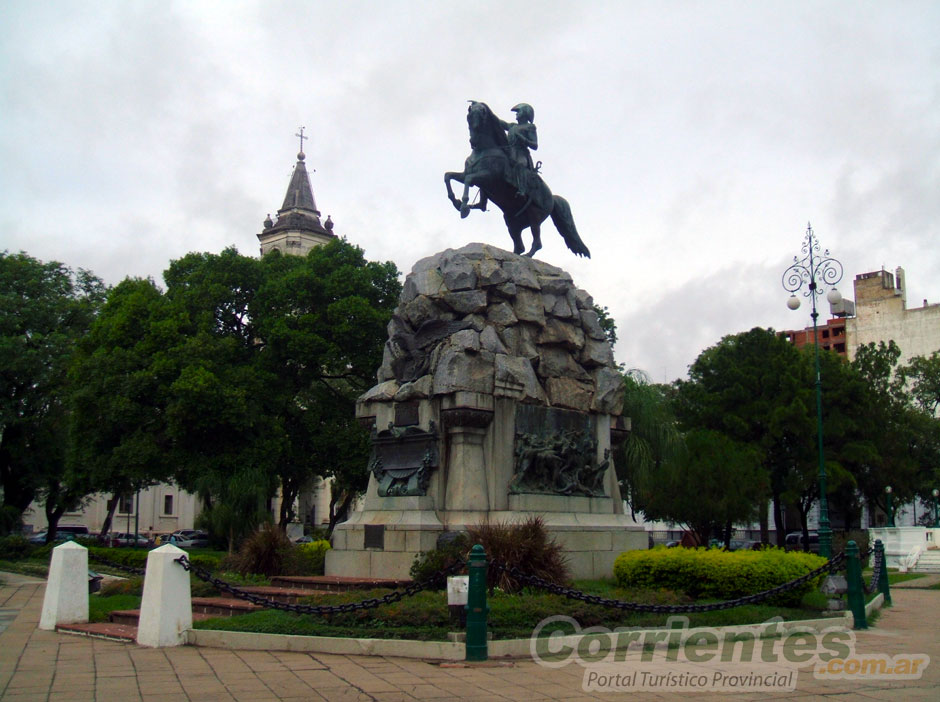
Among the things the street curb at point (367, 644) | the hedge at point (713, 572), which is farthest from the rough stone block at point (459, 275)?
the street curb at point (367, 644)

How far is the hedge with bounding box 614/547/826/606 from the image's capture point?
1376cm

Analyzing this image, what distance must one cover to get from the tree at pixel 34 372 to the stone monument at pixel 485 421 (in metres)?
24.0

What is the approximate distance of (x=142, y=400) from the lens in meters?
31.7

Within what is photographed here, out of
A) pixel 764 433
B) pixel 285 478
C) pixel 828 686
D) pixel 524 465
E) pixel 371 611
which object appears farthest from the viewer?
pixel 764 433

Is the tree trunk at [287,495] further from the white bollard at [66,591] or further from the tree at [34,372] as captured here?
the white bollard at [66,591]

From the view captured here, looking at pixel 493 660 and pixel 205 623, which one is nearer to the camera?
pixel 493 660

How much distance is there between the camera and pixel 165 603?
441 inches

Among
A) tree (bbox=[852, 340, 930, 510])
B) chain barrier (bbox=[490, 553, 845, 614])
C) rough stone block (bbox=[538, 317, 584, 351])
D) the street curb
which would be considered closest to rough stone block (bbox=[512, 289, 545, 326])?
rough stone block (bbox=[538, 317, 584, 351])

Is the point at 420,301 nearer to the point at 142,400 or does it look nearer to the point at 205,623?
the point at 205,623

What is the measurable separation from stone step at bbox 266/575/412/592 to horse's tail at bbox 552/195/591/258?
335 inches

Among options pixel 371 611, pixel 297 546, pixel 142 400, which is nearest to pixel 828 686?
pixel 371 611

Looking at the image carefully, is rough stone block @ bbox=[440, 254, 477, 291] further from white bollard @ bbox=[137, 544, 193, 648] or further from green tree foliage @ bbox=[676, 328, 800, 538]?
green tree foliage @ bbox=[676, 328, 800, 538]

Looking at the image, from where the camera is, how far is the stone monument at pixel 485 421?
50.0ft

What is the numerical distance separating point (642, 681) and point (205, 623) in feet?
18.4
